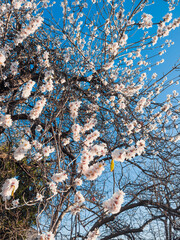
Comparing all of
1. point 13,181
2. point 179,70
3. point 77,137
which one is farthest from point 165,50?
point 13,181

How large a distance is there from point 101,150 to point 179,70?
2226 millimetres

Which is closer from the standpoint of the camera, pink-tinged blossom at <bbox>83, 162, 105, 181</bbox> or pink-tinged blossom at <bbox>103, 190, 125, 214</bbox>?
pink-tinged blossom at <bbox>103, 190, 125, 214</bbox>

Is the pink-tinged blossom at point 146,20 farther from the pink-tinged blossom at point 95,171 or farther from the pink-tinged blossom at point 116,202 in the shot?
the pink-tinged blossom at point 116,202

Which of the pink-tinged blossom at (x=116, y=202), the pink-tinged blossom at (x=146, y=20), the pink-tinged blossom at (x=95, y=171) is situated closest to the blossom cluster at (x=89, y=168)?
the pink-tinged blossom at (x=95, y=171)

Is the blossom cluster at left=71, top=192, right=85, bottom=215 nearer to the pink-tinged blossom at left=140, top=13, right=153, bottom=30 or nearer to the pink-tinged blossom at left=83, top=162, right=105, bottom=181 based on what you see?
the pink-tinged blossom at left=83, top=162, right=105, bottom=181

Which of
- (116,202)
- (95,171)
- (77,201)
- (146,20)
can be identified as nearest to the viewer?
(116,202)

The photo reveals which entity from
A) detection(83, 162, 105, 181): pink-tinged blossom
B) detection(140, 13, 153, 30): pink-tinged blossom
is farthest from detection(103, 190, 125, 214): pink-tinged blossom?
detection(140, 13, 153, 30): pink-tinged blossom

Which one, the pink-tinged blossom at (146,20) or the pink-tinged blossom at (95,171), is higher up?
the pink-tinged blossom at (146,20)

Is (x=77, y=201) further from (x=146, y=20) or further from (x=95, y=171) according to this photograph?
(x=146, y=20)

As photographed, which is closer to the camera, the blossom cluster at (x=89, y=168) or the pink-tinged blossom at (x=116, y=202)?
the pink-tinged blossom at (x=116, y=202)

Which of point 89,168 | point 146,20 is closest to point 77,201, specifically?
point 89,168

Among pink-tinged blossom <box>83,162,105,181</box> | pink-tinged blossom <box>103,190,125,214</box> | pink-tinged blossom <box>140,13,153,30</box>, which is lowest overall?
pink-tinged blossom <box>103,190,125,214</box>

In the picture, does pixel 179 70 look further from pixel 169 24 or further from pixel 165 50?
pixel 165 50

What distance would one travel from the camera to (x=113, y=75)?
15.0 feet
